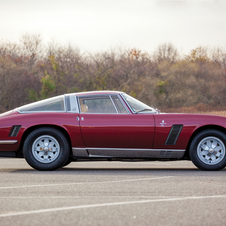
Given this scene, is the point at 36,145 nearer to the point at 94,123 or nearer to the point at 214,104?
the point at 94,123

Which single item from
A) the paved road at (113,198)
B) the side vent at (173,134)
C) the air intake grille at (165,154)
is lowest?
the paved road at (113,198)

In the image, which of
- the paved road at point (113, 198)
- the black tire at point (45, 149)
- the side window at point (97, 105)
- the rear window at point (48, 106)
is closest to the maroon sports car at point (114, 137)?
the black tire at point (45, 149)

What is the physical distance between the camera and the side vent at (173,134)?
27.4 ft

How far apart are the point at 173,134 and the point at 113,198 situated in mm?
3218

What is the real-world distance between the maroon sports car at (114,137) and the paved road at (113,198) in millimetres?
400

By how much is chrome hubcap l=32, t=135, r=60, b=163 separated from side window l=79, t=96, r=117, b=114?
0.86 m

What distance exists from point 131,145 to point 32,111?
81.7 inches

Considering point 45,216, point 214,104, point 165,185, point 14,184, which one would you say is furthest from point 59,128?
point 214,104

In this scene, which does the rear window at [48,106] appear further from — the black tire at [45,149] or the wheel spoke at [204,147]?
the wheel spoke at [204,147]

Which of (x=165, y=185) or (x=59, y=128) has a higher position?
(x=59, y=128)

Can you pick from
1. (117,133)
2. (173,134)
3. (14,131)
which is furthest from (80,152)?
(173,134)

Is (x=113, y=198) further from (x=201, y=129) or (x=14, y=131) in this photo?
(x=14, y=131)

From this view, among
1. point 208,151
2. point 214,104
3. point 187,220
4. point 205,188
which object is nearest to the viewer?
point 187,220

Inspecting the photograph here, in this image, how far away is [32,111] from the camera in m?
8.70
